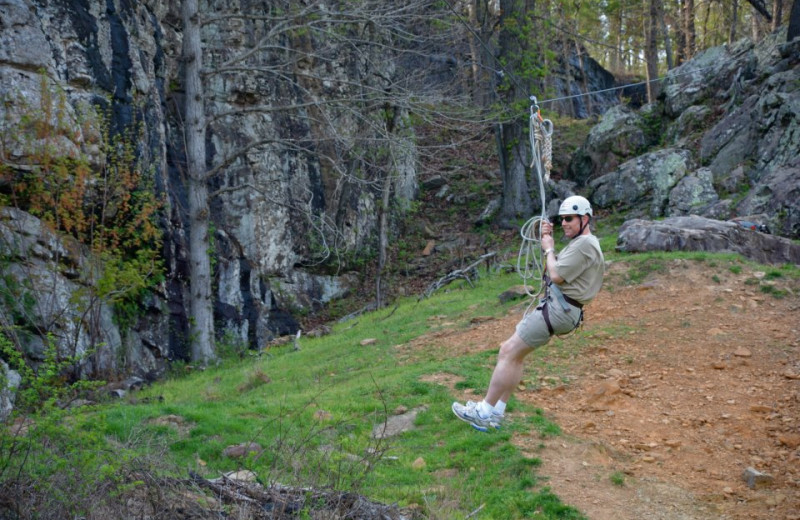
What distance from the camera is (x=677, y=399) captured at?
26.5ft

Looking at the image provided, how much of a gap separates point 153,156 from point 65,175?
3.45 meters

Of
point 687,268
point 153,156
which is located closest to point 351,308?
point 153,156

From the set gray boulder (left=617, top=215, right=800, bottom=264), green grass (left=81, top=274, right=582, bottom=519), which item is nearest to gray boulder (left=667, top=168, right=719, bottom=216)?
gray boulder (left=617, top=215, right=800, bottom=264)

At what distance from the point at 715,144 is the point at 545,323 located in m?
15.1

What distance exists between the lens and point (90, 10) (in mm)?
14312

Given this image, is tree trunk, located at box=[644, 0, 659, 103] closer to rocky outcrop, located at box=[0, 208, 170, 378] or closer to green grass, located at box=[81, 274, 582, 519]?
green grass, located at box=[81, 274, 582, 519]

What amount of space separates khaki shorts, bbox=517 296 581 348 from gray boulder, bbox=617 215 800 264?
Result: 7418mm

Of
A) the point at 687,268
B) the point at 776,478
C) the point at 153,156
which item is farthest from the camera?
the point at 153,156

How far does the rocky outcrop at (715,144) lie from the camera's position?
54.1ft

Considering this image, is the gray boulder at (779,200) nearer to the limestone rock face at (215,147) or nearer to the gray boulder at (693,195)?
the gray boulder at (693,195)

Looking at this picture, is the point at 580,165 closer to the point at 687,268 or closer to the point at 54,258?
the point at 687,268

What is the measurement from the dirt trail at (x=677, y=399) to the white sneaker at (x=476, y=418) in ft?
0.96

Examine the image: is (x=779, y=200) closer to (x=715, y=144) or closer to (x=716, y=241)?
(x=716, y=241)

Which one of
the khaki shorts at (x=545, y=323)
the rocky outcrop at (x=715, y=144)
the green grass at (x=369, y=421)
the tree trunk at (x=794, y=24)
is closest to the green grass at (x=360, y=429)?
the green grass at (x=369, y=421)
